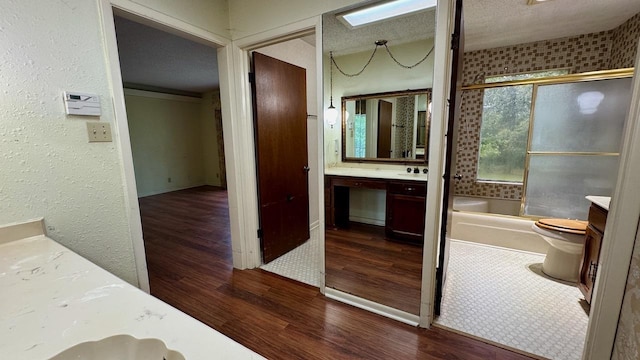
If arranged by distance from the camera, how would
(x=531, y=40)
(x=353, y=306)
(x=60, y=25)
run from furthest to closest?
(x=531, y=40) → (x=353, y=306) → (x=60, y=25)

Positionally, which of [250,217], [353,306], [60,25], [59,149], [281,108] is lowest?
[353,306]

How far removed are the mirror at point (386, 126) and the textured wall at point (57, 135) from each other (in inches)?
98.2

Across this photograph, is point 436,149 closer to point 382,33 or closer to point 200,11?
point 382,33

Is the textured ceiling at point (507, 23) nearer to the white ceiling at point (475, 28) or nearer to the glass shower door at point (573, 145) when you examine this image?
the white ceiling at point (475, 28)

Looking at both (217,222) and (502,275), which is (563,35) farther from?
(217,222)

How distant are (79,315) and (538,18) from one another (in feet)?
12.7

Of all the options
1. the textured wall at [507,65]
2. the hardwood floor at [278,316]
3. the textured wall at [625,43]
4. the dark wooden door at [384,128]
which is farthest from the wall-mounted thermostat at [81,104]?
the textured wall at [625,43]

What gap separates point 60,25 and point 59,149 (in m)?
0.60

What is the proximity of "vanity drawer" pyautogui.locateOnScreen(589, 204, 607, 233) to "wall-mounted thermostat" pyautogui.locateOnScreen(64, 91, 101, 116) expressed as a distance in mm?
3047

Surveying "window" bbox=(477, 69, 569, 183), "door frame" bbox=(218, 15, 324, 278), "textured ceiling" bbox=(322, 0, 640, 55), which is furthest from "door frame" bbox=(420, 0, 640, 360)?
"window" bbox=(477, 69, 569, 183)

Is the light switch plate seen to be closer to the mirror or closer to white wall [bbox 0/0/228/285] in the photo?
white wall [bbox 0/0/228/285]

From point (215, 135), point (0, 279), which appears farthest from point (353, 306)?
point (215, 135)

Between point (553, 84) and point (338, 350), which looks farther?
point (553, 84)

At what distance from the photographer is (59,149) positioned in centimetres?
123
